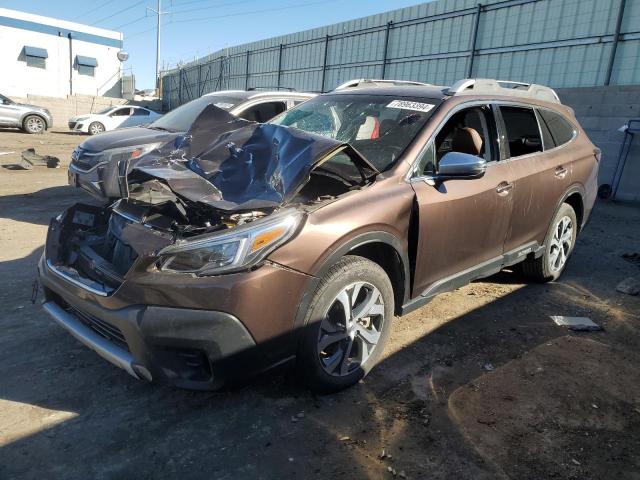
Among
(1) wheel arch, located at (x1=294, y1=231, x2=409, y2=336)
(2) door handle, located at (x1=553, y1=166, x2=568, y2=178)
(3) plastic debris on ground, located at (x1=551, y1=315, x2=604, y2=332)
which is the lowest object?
(3) plastic debris on ground, located at (x1=551, y1=315, x2=604, y2=332)

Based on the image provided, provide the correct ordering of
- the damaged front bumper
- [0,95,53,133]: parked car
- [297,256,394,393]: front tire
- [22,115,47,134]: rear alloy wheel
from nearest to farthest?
1. the damaged front bumper
2. [297,256,394,393]: front tire
3. [0,95,53,133]: parked car
4. [22,115,47,134]: rear alloy wheel

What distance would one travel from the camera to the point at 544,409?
114 inches

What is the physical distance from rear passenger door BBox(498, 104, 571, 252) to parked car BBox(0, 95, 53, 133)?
67.9 feet

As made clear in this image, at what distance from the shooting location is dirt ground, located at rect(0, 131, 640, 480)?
2.33 metres

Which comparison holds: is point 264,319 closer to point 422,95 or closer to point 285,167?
point 285,167

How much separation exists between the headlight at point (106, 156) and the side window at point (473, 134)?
3.98 metres

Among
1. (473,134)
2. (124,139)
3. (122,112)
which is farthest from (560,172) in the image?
(122,112)

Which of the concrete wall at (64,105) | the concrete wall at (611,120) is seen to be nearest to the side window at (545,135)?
the concrete wall at (611,120)

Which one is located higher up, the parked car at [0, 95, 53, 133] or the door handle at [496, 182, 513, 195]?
the door handle at [496, 182, 513, 195]

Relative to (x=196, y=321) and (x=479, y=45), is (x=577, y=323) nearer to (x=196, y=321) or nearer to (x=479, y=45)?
(x=196, y=321)

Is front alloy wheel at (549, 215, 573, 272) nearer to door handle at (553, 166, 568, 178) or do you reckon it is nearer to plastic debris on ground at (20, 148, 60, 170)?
door handle at (553, 166, 568, 178)

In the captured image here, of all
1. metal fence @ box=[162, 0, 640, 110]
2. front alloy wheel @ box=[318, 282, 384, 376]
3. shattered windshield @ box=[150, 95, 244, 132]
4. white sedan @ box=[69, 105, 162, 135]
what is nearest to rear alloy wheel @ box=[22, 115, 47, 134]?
white sedan @ box=[69, 105, 162, 135]

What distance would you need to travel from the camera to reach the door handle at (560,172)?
4.52 m

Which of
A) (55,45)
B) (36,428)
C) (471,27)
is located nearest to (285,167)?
(36,428)
